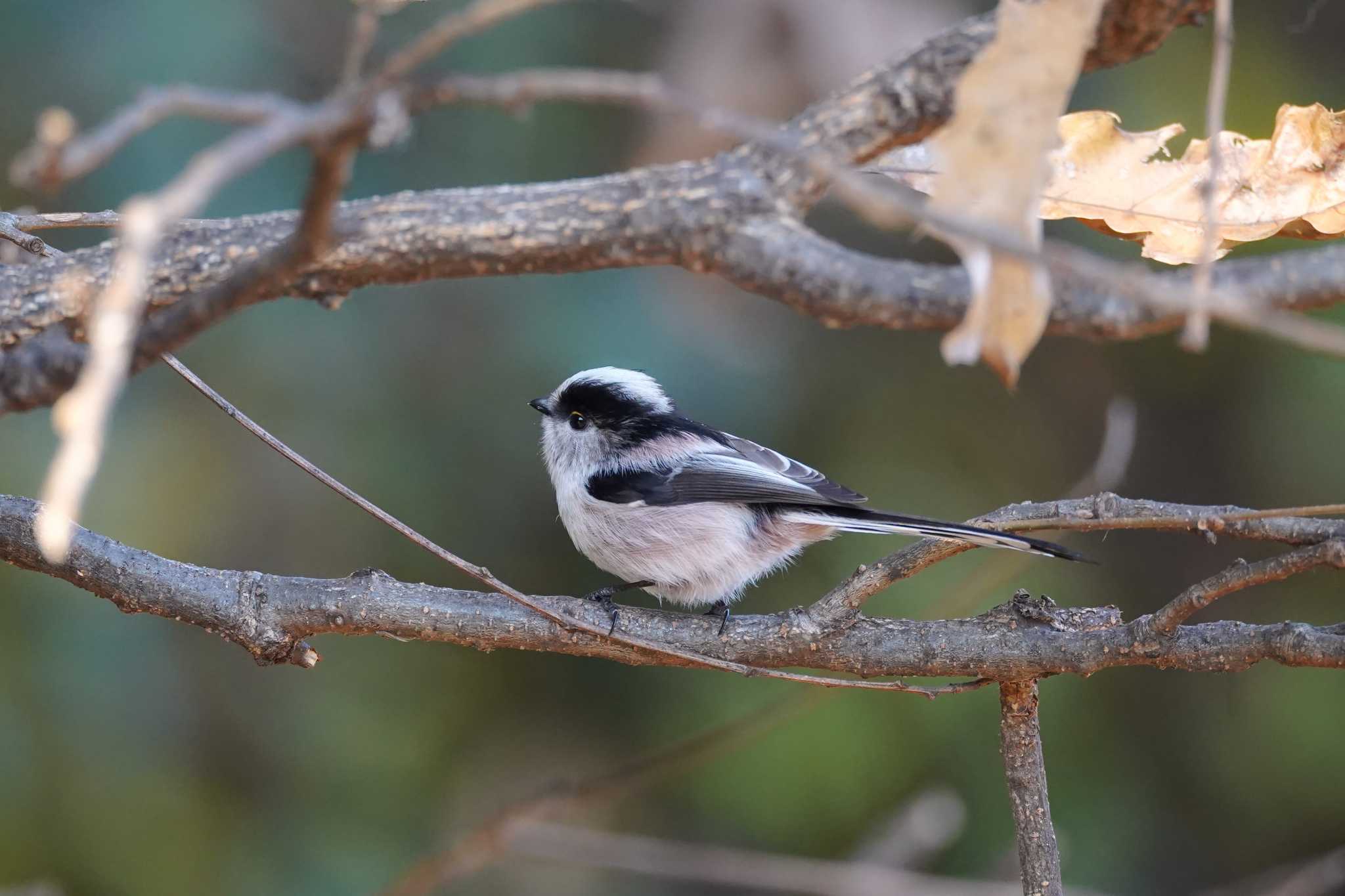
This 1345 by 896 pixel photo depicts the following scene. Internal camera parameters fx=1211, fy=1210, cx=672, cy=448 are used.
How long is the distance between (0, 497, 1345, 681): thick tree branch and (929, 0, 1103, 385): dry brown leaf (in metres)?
0.81

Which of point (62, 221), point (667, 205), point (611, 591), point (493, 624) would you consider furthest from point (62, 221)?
point (611, 591)

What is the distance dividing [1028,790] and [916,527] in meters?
0.44

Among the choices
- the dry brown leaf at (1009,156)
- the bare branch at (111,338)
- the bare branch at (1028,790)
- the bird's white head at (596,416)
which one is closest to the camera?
the bare branch at (111,338)

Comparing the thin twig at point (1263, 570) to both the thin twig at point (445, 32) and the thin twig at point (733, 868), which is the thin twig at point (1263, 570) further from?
the thin twig at point (445, 32)

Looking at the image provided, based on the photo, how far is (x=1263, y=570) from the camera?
4.65 feet

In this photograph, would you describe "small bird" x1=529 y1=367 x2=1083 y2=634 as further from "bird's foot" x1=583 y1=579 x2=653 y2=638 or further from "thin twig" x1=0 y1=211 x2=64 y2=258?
"thin twig" x1=0 y1=211 x2=64 y2=258

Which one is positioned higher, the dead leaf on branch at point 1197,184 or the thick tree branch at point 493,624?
the dead leaf on branch at point 1197,184

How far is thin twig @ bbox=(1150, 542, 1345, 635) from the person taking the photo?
1.42 meters

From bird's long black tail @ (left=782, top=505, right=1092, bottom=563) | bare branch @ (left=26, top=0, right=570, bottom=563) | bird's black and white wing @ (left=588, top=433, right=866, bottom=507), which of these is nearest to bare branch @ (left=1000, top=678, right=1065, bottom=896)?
bird's long black tail @ (left=782, top=505, right=1092, bottom=563)

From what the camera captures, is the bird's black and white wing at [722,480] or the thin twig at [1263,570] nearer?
the thin twig at [1263,570]

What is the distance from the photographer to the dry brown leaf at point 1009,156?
908mm

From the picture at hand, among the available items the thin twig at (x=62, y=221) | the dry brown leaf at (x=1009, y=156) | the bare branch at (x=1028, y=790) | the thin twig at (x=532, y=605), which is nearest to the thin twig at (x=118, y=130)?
the dry brown leaf at (x=1009, y=156)

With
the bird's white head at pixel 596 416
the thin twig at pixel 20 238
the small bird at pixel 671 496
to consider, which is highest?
the bird's white head at pixel 596 416

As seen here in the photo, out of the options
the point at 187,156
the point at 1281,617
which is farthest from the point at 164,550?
the point at 1281,617
